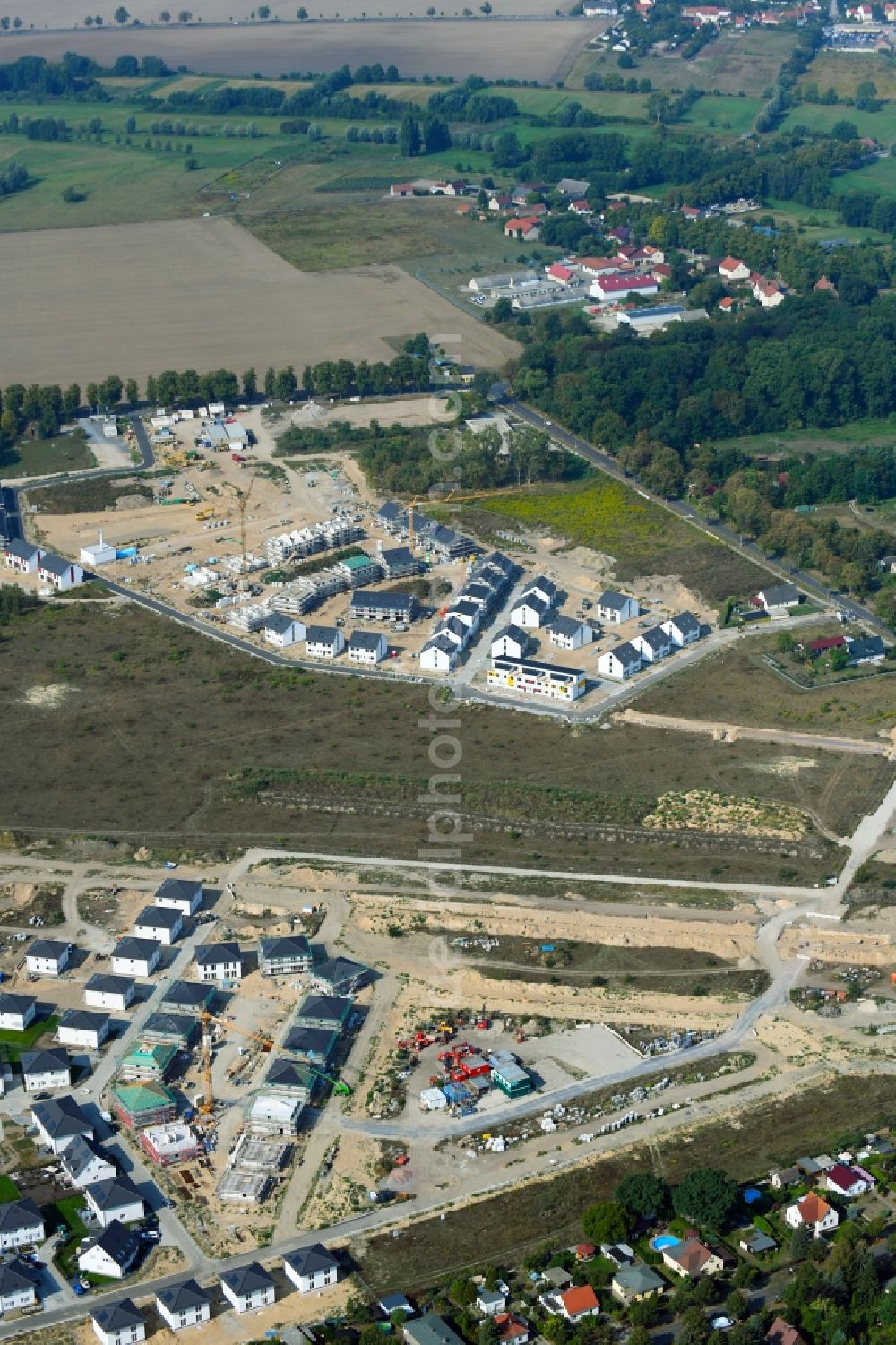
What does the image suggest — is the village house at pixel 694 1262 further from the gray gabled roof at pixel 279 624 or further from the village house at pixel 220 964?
the gray gabled roof at pixel 279 624

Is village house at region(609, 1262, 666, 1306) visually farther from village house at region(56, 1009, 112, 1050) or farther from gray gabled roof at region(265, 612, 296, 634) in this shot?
gray gabled roof at region(265, 612, 296, 634)

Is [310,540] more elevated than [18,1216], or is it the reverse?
[310,540]

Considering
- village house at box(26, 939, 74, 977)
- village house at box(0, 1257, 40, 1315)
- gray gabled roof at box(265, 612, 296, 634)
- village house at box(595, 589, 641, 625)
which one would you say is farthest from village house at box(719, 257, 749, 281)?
village house at box(0, 1257, 40, 1315)

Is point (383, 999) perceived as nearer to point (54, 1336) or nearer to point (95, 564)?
point (54, 1336)

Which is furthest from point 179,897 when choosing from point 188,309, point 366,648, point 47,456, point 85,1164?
point 188,309

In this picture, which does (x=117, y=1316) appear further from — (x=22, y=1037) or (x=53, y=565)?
(x=53, y=565)

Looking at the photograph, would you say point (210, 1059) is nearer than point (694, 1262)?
A: No
